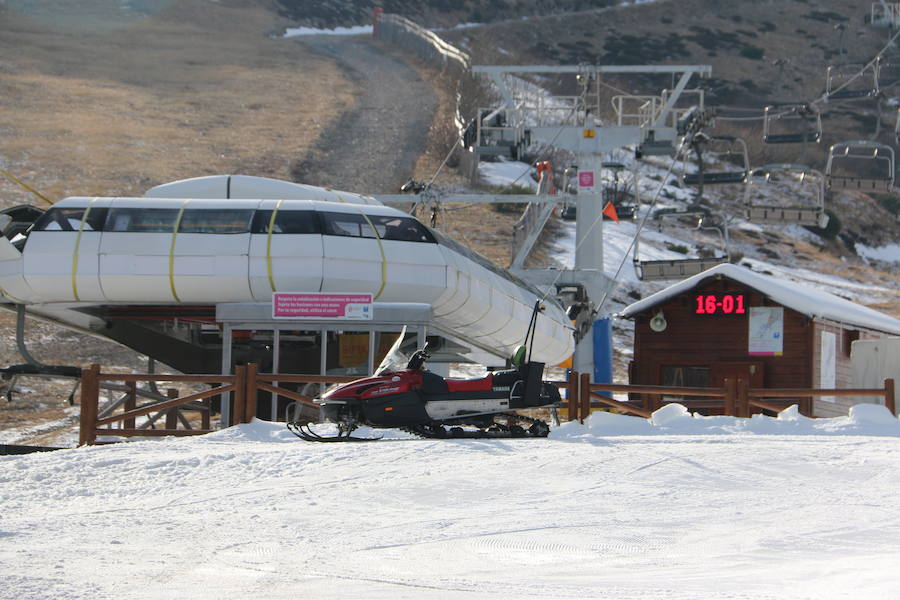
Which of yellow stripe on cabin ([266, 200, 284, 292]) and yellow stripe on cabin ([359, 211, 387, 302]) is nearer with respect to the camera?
yellow stripe on cabin ([266, 200, 284, 292])

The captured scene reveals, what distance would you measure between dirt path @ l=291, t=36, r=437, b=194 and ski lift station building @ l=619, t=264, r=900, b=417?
95.6ft

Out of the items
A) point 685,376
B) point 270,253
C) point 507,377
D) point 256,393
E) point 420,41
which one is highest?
point 420,41

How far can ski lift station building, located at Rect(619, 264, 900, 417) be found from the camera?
83.3 feet

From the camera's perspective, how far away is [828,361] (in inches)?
1032

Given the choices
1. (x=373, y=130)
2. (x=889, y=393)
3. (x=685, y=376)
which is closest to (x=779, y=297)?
(x=685, y=376)

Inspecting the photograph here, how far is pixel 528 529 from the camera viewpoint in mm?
10039

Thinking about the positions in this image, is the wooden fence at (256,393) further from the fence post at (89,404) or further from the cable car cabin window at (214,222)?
the cable car cabin window at (214,222)

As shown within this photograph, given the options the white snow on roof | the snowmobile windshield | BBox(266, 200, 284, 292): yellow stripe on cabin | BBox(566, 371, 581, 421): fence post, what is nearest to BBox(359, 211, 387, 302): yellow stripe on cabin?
BBox(266, 200, 284, 292): yellow stripe on cabin

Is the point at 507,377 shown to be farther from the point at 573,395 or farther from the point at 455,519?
the point at 455,519

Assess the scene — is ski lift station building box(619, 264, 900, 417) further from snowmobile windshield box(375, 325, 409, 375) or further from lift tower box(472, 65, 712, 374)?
snowmobile windshield box(375, 325, 409, 375)

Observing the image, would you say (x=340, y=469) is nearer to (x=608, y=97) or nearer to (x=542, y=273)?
(x=542, y=273)

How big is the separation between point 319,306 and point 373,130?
4660 cm

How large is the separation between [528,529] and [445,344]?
17.5m

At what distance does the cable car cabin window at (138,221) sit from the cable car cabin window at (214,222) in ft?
0.73
